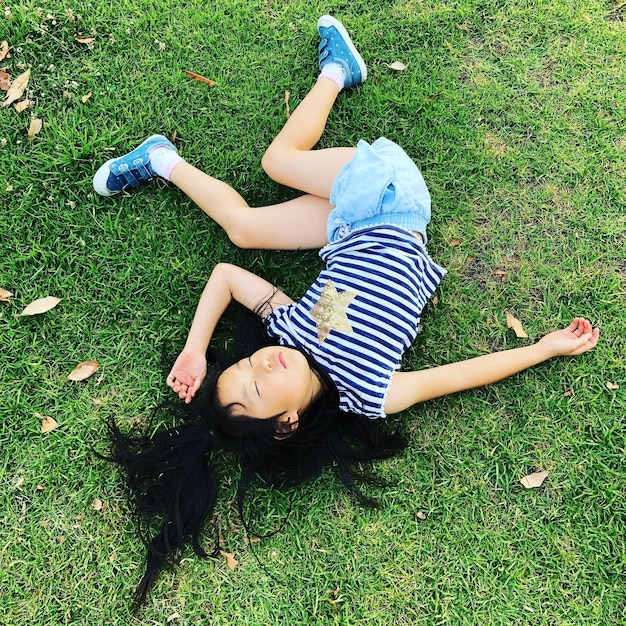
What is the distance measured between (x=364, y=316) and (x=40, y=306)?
182 centimetres

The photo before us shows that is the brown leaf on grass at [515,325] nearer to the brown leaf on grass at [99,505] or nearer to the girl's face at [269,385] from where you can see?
the girl's face at [269,385]

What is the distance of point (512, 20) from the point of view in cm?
326

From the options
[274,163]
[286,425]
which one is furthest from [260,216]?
[286,425]

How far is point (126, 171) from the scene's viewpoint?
2.99 m

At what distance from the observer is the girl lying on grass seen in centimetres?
255

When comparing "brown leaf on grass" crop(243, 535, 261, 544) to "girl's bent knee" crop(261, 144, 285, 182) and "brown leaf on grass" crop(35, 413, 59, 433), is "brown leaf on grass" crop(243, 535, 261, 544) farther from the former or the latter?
"girl's bent knee" crop(261, 144, 285, 182)

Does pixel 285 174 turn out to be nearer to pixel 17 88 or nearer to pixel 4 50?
pixel 17 88

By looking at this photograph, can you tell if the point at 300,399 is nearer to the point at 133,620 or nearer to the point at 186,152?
the point at 133,620

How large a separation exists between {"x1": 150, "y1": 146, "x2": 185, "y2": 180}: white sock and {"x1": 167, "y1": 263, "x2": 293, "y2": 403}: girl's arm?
641mm

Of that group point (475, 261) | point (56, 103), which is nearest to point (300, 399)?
point (475, 261)

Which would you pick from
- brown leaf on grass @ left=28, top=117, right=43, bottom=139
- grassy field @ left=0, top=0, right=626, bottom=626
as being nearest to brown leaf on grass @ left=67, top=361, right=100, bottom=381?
grassy field @ left=0, top=0, right=626, bottom=626

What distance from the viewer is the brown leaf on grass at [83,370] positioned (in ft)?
9.60

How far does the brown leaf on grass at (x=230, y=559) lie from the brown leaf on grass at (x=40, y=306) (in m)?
1.65

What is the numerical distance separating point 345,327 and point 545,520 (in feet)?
4.92
